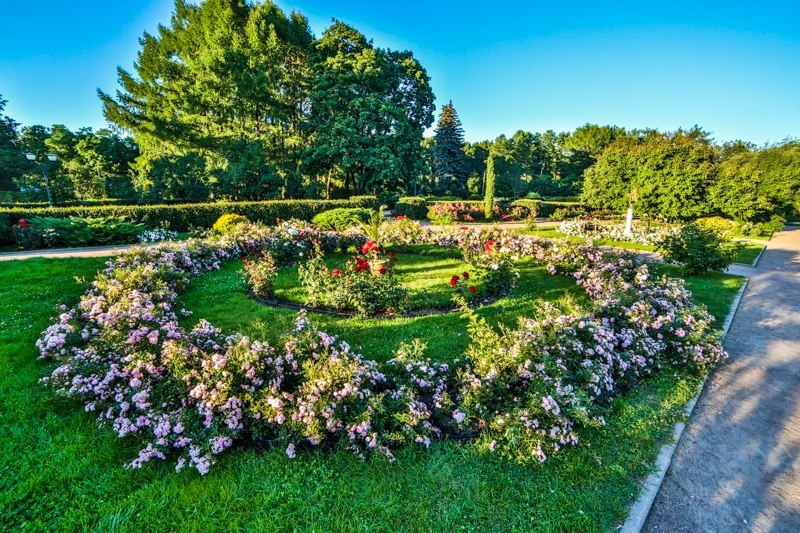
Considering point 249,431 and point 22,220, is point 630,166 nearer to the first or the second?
point 249,431

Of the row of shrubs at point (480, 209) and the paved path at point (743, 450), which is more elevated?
the row of shrubs at point (480, 209)

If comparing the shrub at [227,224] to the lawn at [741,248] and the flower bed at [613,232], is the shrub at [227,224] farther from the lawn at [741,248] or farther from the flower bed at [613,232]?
the flower bed at [613,232]

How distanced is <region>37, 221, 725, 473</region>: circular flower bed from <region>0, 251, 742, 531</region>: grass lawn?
0.14 m

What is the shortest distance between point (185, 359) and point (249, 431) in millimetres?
1014

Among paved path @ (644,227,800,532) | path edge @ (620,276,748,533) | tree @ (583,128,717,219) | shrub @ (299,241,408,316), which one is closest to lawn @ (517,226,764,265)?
tree @ (583,128,717,219)

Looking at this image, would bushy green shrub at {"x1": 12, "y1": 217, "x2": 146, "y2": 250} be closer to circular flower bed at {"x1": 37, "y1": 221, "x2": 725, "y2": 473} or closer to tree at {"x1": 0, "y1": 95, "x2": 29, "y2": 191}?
circular flower bed at {"x1": 37, "y1": 221, "x2": 725, "y2": 473}

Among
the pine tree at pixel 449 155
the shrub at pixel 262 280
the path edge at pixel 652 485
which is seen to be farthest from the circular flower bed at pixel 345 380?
the pine tree at pixel 449 155

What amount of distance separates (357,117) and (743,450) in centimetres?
2371

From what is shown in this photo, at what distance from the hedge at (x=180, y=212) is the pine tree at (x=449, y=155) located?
23430mm

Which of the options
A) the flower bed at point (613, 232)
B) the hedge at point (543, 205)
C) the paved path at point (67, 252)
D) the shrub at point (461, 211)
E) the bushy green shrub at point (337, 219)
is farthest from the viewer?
the hedge at point (543, 205)

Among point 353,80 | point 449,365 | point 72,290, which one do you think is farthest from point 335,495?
point 353,80

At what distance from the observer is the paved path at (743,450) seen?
7.72 ft

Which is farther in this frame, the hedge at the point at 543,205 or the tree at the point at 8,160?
the tree at the point at 8,160

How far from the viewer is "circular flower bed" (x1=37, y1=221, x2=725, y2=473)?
281 centimetres
